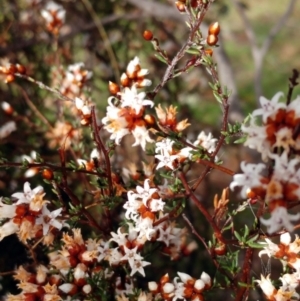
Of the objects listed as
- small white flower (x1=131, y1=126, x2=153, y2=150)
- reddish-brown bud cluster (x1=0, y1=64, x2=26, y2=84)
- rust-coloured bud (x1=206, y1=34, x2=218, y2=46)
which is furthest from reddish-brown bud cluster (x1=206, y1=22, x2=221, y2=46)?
reddish-brown bud cluster (x1=0, y1=64, x2=26, y2=84)

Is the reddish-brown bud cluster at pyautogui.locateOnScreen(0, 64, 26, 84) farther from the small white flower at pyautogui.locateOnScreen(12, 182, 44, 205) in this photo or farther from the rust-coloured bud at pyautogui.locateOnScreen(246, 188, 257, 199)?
the rust-coloured bud at pyautogui.locateOnScreen(246, 188, 257, 199)

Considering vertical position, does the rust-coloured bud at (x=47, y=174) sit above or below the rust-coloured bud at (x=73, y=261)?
above

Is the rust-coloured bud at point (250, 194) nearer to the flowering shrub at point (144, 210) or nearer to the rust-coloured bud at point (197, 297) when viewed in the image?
the flowering shrub at point (144, 210)

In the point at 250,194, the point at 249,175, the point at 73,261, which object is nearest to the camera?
the point at 249,175

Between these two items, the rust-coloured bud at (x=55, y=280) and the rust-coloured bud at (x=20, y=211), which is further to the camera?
the rust-coloured bud at (x=55, y=280)

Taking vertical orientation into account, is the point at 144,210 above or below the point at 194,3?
below

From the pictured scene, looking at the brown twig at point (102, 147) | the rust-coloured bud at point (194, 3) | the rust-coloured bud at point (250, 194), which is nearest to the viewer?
the rust-coloured bud at point (250, 194)

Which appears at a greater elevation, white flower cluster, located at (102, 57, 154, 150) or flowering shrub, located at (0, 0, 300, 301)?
white flower cluster, located at (102, 57, 154, 150)

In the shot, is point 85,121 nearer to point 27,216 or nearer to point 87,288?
point 27,216

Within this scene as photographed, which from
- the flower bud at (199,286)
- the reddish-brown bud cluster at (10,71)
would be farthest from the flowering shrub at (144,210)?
the reddish-brown bud cluster at (10,71)

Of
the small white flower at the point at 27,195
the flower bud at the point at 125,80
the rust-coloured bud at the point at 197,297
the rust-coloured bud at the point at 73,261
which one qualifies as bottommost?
the rust-coloured bud at the point at 197,297

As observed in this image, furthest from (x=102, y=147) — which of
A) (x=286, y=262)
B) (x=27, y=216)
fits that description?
(x=286, y=262)
